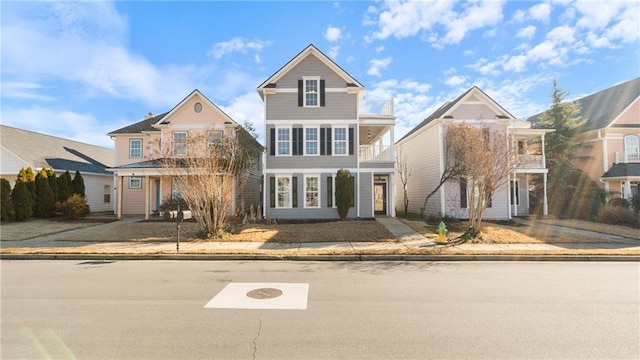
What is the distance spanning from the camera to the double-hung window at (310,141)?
19.6 metres

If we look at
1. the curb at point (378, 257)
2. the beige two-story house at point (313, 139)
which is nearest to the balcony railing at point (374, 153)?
the beige two-story house at point (313, 139)

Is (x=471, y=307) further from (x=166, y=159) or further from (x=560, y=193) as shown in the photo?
(x=560, y=193)

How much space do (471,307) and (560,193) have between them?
76.4 feet

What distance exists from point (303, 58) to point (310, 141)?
4882 mm

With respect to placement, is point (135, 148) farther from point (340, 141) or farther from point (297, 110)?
point (340, 141)

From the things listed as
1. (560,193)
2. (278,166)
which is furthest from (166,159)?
(560,193)

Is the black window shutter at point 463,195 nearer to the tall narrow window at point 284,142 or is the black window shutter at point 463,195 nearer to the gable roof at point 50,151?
the tall narrow window at point 284,142

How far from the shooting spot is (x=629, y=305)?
19.2ft

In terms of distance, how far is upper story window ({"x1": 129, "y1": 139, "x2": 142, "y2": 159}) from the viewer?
22891mm

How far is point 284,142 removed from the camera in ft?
64.2

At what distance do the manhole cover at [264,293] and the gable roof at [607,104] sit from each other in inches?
1110

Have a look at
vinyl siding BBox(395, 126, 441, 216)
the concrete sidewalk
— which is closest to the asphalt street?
the concrete sidewalk

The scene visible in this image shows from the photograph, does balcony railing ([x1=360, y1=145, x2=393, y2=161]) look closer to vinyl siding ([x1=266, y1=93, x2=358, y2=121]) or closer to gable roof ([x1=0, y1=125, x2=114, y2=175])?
vinyl siding ([x1=266, y1=93, x2=358, y2=121])

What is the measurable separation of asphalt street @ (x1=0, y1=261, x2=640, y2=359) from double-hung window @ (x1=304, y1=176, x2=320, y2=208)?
10.7m
